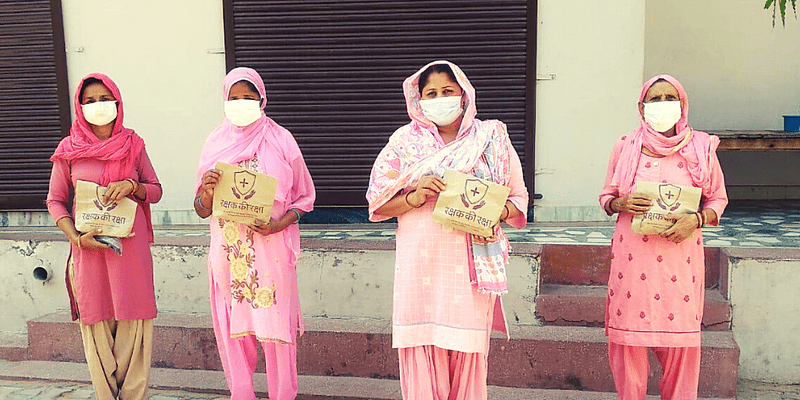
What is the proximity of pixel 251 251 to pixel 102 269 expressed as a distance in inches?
29.5

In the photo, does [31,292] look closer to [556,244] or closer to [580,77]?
[556,244]

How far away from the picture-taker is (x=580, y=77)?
4969 millimetres

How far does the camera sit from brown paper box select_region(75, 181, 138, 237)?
290 centimetres

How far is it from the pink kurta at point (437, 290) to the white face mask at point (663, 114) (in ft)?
2.25

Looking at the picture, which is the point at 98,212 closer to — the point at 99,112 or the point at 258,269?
the point at 99,112

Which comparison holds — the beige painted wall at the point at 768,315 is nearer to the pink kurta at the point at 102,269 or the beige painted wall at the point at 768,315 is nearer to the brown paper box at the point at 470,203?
the brown paper box at the point at 470,203

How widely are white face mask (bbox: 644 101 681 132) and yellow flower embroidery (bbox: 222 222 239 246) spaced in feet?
6.36

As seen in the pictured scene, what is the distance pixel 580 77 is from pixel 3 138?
16.0 feet

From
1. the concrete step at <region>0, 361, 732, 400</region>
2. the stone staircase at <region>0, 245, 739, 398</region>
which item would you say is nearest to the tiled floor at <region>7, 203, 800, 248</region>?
the stone staircase at <region>0, 245, 739, 398</region>

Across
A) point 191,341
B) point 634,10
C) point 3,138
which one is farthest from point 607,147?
point 3,138

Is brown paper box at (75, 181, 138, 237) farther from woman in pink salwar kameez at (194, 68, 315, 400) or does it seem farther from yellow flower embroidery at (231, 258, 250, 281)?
yellow flower embroidery at (231, 258, 250, 281)

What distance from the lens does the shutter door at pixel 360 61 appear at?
500 centimetres

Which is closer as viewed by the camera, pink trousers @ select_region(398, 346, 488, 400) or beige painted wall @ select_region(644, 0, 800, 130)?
pink trousers @ select_region(398, 346, 488, 400)

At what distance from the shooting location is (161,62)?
5.23 meters
